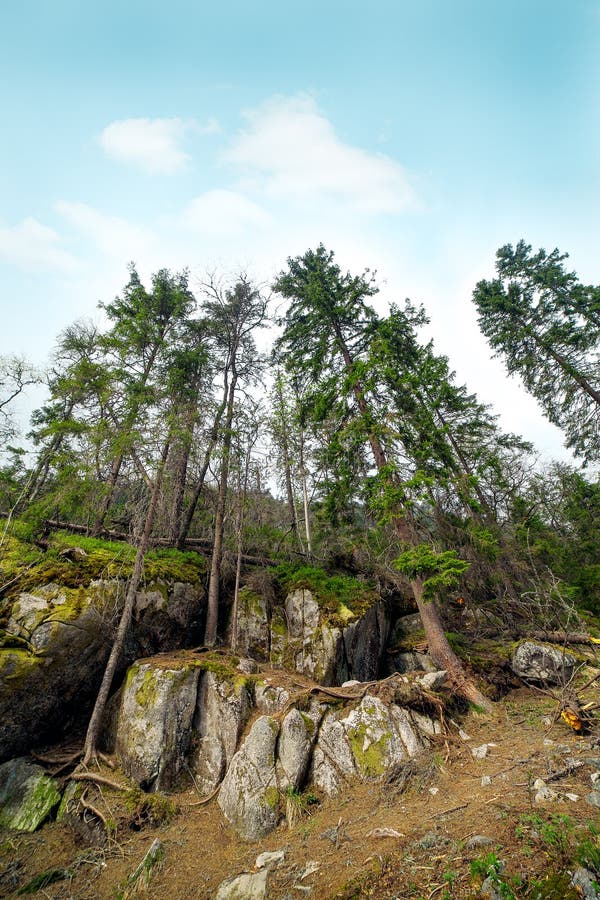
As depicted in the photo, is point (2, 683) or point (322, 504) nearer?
point (2, 683)

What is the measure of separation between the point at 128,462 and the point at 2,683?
654 cm

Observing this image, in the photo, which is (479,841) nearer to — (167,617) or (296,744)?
(296,744)

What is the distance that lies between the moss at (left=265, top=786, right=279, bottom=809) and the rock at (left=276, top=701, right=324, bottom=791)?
0.13 m

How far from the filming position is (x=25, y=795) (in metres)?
7.38

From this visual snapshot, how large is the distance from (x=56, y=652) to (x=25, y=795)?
264cm

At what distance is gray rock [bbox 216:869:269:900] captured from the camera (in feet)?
15.5

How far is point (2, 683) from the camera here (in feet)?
25.0

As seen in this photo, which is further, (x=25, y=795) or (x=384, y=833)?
(x=25, y=795)

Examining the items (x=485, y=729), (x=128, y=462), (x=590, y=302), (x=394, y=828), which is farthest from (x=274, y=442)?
(x=590, y=302)

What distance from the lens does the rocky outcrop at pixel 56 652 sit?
7.86 m

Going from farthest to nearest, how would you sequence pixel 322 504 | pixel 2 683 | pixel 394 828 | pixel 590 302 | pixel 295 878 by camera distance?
pixel 590 302 < pixel 322 504 < pixel 2 683 < pixel 394 828 < pixel 295 878

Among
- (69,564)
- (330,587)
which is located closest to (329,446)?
(330,587)

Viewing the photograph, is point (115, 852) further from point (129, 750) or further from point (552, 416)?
point (552, 416)

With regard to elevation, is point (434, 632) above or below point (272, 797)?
above
